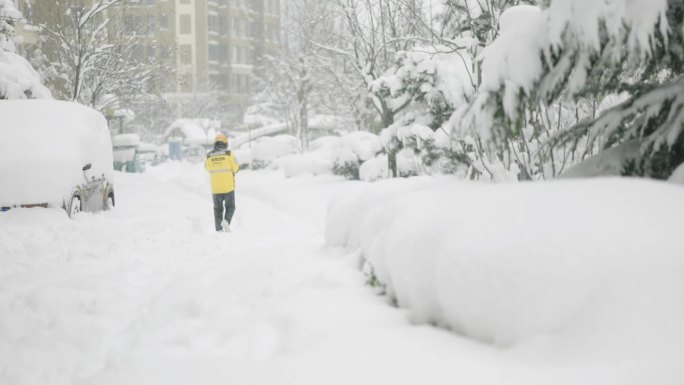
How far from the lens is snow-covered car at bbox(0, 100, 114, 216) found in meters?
9.38

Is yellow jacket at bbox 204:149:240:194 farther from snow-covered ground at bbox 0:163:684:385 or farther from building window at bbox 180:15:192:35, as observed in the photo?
building window at bbox 180:15:192:35

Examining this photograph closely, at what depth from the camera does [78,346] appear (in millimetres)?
4391

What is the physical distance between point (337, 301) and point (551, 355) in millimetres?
1837

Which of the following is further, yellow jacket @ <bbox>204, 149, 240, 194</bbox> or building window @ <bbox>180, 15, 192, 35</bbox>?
building window @ <bbox>180, 15, 192, 35</bbox>

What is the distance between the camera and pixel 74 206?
34.5 feet

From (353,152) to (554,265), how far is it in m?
17.5

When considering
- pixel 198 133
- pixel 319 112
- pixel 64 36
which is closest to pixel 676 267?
pixel 64 36

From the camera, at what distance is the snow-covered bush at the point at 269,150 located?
30.3 meters

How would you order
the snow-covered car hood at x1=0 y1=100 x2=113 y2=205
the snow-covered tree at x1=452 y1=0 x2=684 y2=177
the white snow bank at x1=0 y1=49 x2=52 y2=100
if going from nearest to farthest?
1. the snow-covered tree at x1=452 y1=0 x2=684 y2=177
2. the snow-covered car hood at x1=0 y1=100 x2=113 y2=205
3. the white snow bank at x1=0 y1=49 x2=52 y2=100

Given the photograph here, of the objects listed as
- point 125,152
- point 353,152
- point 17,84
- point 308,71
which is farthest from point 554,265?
point 308,71

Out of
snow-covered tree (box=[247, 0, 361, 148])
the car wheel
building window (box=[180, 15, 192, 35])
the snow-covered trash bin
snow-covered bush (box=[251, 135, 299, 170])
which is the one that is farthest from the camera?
building window (box=[180, 15, 192, 35])

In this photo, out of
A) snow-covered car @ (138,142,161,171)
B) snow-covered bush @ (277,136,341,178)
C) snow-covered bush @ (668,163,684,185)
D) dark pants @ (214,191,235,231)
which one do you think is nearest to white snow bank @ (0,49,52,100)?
dark pants @ (214,191,235,231)

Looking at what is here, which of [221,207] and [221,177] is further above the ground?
[221,177]

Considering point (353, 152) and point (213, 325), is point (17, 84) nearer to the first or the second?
point (353, 152)
